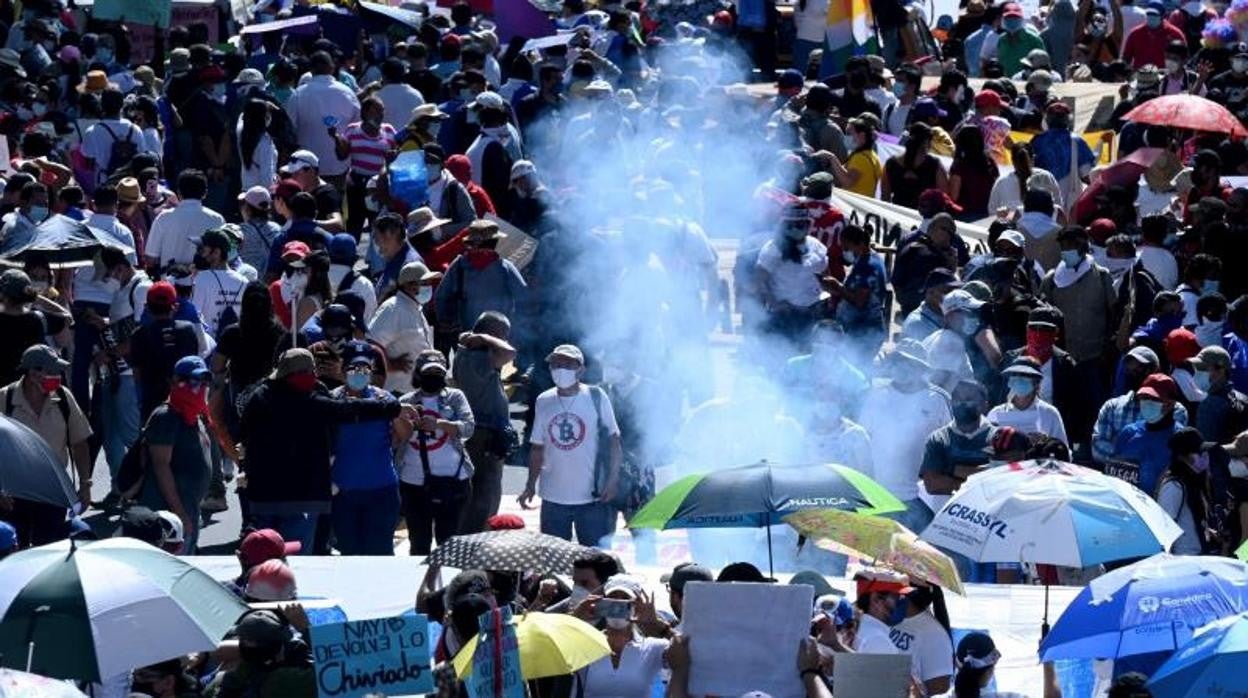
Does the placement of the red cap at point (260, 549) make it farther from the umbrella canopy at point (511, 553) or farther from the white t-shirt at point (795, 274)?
the white t-shirt at point (795, 274)

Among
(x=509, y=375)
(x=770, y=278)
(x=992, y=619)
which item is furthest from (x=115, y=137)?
(x=992, y=619)

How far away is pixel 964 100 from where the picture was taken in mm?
24578

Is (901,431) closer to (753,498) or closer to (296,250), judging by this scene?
(753,498)

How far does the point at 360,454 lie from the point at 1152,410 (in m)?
3.75

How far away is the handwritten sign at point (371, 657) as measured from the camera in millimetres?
10422

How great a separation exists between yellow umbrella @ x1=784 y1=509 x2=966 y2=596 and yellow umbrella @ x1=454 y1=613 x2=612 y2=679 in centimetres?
158

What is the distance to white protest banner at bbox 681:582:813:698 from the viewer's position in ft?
35.4

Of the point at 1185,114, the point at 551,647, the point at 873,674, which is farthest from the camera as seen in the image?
the point at 1185,114

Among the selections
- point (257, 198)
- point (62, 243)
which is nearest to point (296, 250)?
point (62, 243)

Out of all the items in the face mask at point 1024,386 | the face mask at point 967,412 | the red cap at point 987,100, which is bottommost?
the face mask at point 967,412

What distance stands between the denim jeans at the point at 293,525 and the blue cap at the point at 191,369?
3.13 feet

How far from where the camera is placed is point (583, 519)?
51.2ft

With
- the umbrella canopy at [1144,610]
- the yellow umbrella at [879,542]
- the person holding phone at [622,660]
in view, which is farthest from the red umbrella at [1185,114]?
the person holding phone at [622,660]

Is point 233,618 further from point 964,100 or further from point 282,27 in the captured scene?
point 282,27
